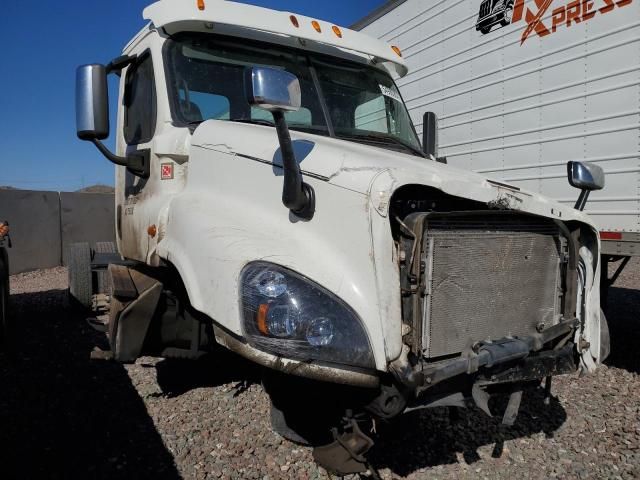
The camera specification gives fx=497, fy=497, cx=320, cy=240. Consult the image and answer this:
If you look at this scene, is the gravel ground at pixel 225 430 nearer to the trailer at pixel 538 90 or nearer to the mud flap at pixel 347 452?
the mud flap at pixel 347 452

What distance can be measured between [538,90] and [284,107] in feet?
11.5

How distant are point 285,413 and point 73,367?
2838 mm

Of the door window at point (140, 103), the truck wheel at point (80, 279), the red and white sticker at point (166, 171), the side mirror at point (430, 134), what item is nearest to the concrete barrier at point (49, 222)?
the truck wheel at point (80, 279)

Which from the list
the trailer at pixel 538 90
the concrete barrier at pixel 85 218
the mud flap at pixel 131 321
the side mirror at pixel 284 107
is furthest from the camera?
the concrete barrier at pixel 85 218

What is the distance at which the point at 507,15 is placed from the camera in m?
4.95

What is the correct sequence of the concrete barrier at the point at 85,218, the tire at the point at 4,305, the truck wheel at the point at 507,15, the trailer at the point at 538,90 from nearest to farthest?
the trailer at the point at 538,90
the truck wheel at the point at 507,15
the tire at the point at 4,305
the concrete barrier at the point at 85,218

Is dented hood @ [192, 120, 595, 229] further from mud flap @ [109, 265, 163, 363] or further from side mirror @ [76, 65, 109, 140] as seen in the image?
mud flap @ [109, 265, 163, 363]

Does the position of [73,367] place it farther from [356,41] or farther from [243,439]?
[356,41]

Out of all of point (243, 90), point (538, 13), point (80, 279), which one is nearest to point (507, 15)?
point (538, 13)

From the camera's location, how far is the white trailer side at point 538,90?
404 centimetres

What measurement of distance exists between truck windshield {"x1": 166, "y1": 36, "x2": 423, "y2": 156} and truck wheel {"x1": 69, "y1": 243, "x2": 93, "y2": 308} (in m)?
3.56

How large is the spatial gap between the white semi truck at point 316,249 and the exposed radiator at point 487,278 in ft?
0.03

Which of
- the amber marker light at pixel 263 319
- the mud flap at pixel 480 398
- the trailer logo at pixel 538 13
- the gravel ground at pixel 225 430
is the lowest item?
the gravel ground at pixel 225 430

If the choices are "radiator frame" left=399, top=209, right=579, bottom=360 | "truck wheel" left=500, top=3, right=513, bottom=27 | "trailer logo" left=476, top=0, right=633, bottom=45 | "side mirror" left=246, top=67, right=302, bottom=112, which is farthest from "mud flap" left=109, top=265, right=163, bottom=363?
"truck wheel" left=500, top=3, right=513, bottom=27
